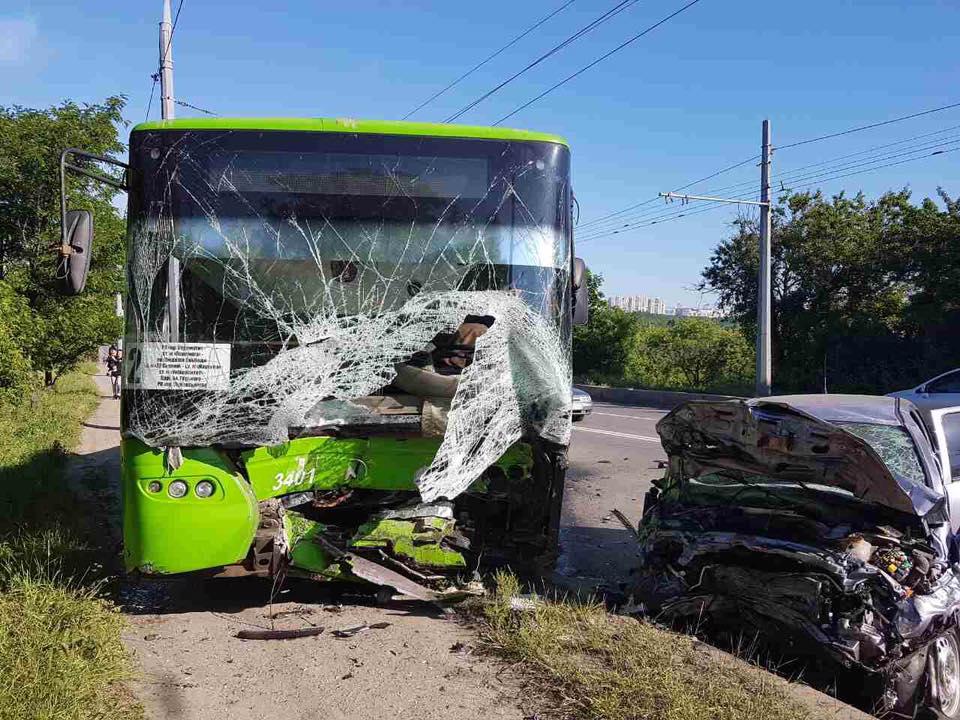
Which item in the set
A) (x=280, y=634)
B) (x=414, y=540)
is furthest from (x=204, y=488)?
(x=414, y=540)

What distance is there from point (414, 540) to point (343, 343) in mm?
1303

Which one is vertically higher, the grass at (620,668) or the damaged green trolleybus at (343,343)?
the damaged green trolleybus at (343,343)

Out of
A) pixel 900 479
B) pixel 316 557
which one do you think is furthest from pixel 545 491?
pixel 900 479

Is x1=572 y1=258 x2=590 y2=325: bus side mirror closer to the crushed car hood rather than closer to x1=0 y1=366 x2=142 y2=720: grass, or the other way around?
the crushed car hood

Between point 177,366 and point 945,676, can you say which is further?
point 177,366

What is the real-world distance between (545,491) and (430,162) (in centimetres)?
226

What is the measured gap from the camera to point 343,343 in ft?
17.0

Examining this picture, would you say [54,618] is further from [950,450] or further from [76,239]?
[950,450]

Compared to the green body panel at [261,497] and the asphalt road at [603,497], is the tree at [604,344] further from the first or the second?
the green body panel at [261,497]

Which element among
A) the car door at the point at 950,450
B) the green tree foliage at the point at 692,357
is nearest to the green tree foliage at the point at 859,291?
the green tree foliage at the point at 692,357

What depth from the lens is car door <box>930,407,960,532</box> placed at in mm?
5281

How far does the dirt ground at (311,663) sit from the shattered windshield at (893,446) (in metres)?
1.47

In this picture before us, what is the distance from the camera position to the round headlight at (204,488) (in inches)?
187

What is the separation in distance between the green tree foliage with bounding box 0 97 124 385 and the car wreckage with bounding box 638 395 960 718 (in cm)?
1286
